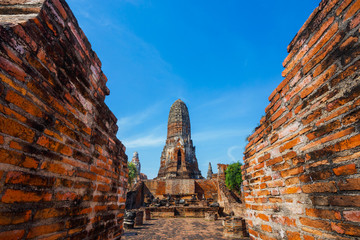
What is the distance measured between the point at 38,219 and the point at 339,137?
2243 mm

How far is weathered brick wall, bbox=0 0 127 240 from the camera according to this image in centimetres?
97

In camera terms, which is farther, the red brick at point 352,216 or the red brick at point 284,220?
the red brick at point 284,220

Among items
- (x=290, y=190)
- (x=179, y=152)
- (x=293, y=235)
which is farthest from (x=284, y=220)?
(x=179, y=152)

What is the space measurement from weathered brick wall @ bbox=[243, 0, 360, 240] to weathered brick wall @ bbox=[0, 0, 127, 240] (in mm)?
2140

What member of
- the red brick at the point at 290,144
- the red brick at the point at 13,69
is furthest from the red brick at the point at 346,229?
the red brick at the point at 13,69

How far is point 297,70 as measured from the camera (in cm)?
185

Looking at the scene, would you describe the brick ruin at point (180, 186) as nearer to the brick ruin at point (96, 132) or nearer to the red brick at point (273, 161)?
the red brick at point (273, 161)

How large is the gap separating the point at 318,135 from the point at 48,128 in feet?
7.26

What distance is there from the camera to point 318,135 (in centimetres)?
151

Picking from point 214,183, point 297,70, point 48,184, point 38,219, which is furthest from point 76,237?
point 214,183

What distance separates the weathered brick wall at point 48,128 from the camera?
0.97m

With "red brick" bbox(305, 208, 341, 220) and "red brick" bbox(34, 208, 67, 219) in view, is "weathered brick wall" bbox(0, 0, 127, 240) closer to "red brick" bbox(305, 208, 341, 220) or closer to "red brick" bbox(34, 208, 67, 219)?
"red brick" bbox(34, 208, 67, 219)

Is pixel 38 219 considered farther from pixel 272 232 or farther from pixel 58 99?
pixel 272 232

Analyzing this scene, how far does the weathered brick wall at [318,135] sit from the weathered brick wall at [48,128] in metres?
2.14
